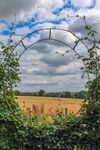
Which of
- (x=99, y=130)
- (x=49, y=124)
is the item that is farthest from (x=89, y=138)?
(x=49, y=124)

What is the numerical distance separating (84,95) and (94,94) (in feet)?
0.76

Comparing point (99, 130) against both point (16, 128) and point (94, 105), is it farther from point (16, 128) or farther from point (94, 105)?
point (16, 128)

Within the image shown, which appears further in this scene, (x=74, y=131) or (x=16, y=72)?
(x=16, y=72)

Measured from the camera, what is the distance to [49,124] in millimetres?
9023

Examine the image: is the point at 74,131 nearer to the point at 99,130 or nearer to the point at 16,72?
the point at 99,130

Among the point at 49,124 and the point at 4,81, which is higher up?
the point at 4,81

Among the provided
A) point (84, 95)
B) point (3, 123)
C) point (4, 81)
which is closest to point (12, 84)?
point (4, 81)

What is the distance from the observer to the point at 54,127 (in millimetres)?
8875

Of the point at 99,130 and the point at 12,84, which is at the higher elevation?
the point at 12,84

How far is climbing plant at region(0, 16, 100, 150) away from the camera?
29.0 feet

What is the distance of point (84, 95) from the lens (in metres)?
9.23

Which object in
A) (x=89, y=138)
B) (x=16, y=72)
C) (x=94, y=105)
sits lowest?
(x=89, y=138)

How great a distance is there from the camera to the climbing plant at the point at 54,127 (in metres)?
8.84

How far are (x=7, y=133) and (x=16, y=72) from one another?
1.33 metres
